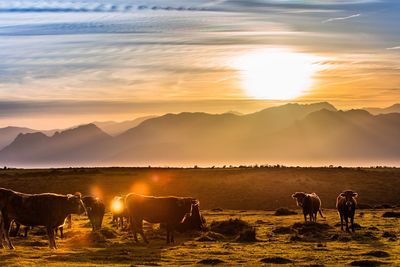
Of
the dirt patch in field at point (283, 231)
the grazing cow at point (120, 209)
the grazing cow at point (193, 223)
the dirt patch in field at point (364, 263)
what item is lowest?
the dirt patch in field at point (364, 263)

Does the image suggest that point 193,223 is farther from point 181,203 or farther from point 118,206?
point 118,206

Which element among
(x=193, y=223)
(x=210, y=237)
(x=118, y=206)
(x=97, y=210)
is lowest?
(x=210, y=237)

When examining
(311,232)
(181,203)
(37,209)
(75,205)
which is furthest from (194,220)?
(37,209)

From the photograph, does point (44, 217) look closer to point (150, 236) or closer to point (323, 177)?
point (150, 236)

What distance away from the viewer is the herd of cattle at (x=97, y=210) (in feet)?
96.0

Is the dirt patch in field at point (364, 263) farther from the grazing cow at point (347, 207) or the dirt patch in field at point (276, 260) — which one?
the grazing cow at point (347, 207)

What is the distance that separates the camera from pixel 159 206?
33812mm

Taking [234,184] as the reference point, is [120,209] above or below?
below

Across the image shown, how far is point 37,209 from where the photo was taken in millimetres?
29688

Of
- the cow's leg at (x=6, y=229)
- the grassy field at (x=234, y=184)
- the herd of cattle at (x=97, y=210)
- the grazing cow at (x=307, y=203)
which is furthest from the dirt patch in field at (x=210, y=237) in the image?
the grassy field at (x=234, y=184)

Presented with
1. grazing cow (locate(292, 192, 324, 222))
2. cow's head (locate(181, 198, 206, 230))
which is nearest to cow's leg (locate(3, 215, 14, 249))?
cow's head (locate(181, 198, 206, 230))

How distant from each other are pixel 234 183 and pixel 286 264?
51.1 m

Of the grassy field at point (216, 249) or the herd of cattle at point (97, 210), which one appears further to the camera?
the herd of cattle at point (97, 210)

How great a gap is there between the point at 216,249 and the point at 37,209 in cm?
920
